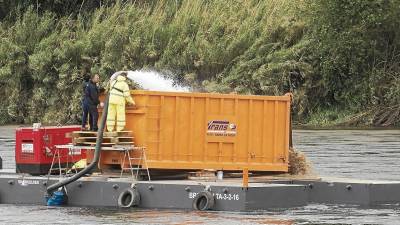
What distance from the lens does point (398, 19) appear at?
56.3m

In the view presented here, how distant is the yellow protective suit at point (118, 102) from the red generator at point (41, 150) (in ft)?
6.47

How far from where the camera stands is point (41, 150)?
2575 cm

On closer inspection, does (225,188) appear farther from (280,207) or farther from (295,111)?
(295,111)

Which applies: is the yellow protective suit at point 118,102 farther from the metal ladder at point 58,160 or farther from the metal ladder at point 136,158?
the metal ladder at point 58,160

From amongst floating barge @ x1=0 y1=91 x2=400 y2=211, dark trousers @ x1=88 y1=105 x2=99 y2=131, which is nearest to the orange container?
floating barge @ x1=0 y1=91 x2=400 y2=211

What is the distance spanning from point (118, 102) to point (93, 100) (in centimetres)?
100

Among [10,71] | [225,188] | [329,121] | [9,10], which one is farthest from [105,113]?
[9,10]

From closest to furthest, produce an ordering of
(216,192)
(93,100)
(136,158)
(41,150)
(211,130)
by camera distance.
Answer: (216,192)
(136,158)
(211,130)
(93,100)
(41,150)

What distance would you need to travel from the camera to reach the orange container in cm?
2416

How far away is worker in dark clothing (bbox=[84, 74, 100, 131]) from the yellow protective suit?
2.38ft

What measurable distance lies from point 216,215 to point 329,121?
35.1 meters

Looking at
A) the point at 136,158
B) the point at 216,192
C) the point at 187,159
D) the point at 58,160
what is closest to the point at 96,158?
the point at 136,158

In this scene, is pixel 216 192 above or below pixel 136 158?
below

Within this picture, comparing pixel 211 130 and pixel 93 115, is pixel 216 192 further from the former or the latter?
pixel 93 115
